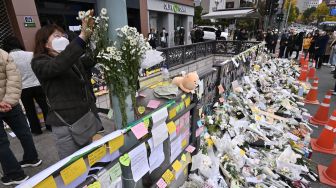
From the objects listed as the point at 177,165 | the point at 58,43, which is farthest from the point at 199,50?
the point at 58,43

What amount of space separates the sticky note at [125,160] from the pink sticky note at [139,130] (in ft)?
0.56

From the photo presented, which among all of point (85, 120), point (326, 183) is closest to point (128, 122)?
point (85, 120)

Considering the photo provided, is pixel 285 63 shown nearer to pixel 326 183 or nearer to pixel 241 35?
pixel 241 35

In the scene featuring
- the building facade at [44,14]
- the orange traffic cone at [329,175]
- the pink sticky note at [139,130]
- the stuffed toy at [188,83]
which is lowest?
the orange traffic cone at [329,175]

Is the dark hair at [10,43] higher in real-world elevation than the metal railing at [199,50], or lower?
higher

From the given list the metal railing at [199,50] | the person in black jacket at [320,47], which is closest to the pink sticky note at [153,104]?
the metal railing at [199,50]

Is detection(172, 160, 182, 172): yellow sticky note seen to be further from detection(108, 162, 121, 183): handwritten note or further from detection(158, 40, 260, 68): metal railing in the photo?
detection(158, 40, 260, 68): metal railing

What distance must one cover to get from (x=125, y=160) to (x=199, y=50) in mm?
9744

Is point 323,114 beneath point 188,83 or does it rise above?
beneath

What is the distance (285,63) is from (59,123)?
987 cm

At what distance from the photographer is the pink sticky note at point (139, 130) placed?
162 cm

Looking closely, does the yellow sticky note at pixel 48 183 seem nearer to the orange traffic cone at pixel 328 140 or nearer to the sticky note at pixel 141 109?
the sticky note at pixel 141 109

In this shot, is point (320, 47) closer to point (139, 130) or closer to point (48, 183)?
point (139, 130)

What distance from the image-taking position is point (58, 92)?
67.6 inches
